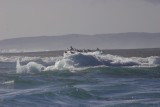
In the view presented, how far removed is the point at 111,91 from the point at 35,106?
811 centimetres

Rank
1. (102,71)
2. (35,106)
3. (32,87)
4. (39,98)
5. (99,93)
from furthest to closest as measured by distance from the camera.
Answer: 1. (102,71)
2. (32,87)
3. (99,93)
4. (39,98)
5. (35,106)

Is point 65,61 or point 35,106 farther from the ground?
point 65,61

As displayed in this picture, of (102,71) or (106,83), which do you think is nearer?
(106,83)

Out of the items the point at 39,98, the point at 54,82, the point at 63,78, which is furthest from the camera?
the point at 63,78

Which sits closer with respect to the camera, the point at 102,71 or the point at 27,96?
the point at 27,96

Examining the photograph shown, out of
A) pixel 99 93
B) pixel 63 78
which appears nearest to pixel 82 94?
pixel 99 93

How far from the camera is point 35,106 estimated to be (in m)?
27.5

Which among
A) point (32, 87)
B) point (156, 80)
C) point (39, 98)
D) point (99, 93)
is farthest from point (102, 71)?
point (39, 98)

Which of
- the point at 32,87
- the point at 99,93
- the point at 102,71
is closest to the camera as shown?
the point at 99,93

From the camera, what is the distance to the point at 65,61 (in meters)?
60.2

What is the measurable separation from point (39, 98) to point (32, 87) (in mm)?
7728

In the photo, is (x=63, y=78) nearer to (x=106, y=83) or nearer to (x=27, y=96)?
Result: (x=106, y=83)

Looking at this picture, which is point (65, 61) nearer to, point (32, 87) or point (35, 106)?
point (32, 87)

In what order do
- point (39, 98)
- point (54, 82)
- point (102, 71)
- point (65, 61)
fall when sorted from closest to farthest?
point (39, 98) < point (54, 82) < point (102, 71) < point (65, 61)
